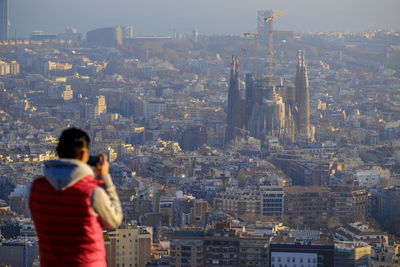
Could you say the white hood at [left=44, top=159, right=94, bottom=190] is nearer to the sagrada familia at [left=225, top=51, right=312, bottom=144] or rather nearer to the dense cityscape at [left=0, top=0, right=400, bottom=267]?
the dense cityscape at [left=0, top=0, right=400, bottom=267]

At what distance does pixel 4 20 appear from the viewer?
65500 millimetres

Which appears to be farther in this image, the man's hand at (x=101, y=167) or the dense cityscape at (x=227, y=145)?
the dense cityscape at (x=227, y=145)

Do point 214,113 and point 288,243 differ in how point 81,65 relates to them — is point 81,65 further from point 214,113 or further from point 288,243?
point 288,243

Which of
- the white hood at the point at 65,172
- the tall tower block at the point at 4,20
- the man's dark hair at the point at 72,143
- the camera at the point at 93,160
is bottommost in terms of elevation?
the tall tower block at the point at 4,20

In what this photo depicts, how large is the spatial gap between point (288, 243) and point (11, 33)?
187 feet

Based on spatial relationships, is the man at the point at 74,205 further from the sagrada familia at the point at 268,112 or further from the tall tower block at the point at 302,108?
the tall tower block at the point at 302,108

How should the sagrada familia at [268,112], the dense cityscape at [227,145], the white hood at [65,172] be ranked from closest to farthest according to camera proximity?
the white hood at [65,172]
the dense cityscape at [227,145]
the sagrada familia at [268,112]

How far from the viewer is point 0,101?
4294 centimetres

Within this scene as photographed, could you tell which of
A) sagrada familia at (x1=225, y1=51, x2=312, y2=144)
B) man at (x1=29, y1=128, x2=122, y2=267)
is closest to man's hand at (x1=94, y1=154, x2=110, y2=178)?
man at (x1=29, y1=128, x2=122, y2=267)

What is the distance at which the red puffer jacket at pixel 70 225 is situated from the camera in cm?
254

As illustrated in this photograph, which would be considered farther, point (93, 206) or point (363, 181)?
point (363, 181)

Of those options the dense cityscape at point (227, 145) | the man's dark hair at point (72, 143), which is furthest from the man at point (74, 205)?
the dense cityscape at point (227, 145)

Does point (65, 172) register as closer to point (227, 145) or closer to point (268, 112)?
point (227, 145)

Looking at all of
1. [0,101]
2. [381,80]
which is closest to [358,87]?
[381,80]
